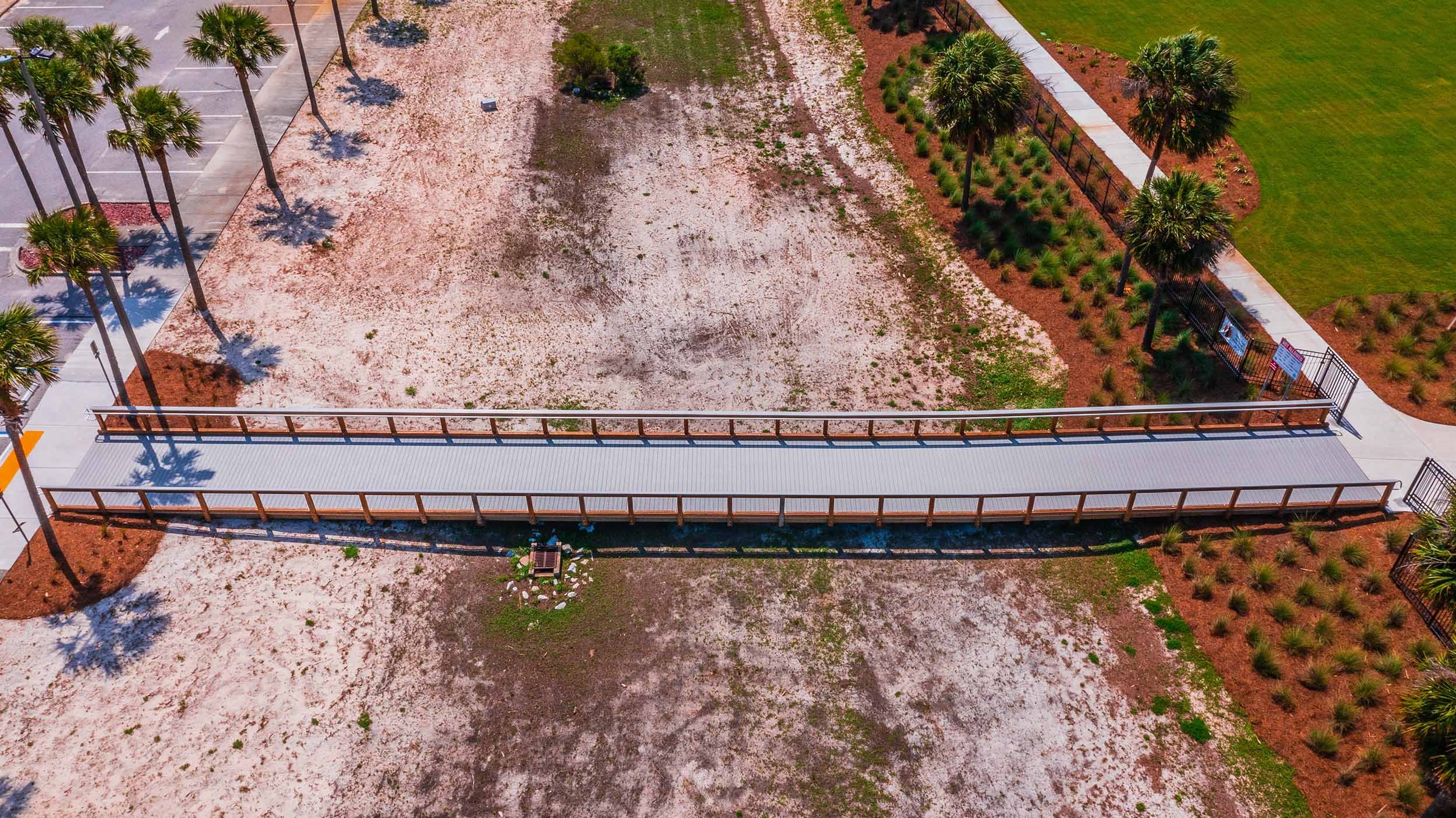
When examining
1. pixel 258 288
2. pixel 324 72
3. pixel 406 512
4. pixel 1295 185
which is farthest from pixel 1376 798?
pixel 324 72

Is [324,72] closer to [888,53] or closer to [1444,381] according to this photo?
[888,53]

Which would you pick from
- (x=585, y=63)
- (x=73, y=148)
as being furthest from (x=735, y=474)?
(x=585, y=63)

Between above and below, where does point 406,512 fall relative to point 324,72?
below

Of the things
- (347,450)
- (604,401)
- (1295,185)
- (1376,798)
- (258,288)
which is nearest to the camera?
(1376,798)

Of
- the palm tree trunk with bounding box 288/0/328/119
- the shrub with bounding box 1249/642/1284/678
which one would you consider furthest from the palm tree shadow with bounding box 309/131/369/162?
the shrub with bounding box 1249/642/1284/678

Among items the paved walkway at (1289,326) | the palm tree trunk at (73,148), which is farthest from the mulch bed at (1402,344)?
the palm tree trunk at (73,148)

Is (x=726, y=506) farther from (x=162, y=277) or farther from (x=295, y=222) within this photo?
(x=162, y=277)

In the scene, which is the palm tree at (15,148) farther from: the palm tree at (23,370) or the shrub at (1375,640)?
the shrub at (1375,640)
